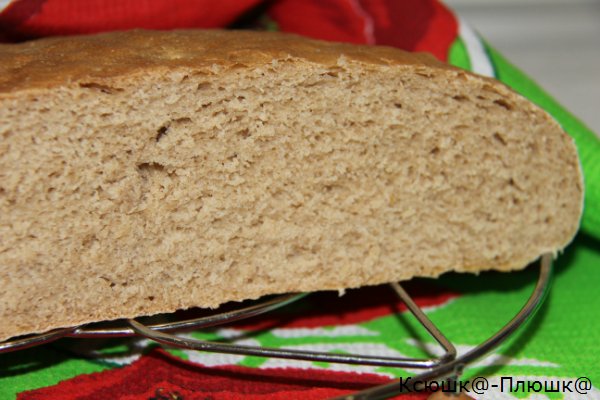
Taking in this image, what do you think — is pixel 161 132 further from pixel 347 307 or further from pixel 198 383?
pixel 347 307

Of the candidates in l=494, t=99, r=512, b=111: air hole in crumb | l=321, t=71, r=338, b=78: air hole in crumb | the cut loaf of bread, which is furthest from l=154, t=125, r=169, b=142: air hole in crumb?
l=494, t=99, r=512, b=111: air hole in crumb

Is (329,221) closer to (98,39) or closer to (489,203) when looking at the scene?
(489,203)

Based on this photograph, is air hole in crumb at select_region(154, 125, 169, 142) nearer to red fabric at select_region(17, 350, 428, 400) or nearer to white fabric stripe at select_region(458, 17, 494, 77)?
red fabric at select_region(17, 350, 428, 400)

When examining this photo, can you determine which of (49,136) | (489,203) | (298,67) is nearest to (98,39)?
(49,136)

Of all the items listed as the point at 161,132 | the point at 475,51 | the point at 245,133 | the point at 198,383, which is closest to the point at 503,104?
the point at 475,51

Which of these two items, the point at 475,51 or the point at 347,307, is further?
the point at 475,51

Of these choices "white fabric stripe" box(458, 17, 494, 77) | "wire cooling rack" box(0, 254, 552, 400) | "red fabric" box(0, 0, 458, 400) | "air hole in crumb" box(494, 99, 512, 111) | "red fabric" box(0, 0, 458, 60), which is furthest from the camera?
→ "white fabric stripe" box(458, 17, 494, 77)
